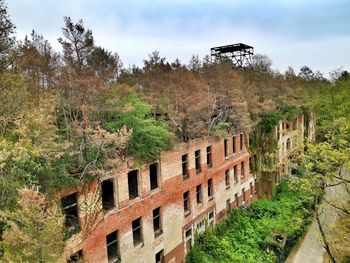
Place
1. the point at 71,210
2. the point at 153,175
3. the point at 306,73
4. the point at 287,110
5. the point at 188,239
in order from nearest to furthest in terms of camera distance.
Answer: the point at 71,210
the point at 153,175
the point at 188,239
the point at 287,110
the point at 306,73

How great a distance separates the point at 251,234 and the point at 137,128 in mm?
12945

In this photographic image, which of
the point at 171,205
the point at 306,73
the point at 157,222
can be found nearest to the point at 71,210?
the point at 157,222

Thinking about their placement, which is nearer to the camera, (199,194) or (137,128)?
(137,128)

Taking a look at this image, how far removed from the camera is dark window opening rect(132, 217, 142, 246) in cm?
1647

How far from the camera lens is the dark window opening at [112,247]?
15.0 metres

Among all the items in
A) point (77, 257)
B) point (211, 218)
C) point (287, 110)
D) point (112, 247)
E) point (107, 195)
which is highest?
Result: point (287, 110)

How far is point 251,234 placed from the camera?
22.9 meters

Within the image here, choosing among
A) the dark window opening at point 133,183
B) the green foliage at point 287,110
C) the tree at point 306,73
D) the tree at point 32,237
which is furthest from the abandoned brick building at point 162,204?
the tree at point 306,73

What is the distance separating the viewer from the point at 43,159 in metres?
11.8

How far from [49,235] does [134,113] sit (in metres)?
9.21

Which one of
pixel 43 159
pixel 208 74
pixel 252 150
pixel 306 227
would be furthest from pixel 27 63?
pixel 306 227

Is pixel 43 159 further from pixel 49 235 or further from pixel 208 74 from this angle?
pixel 208 74

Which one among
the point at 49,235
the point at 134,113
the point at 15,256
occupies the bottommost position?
the point at 15,256

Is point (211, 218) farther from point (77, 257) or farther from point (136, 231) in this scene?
point (77, 257)
